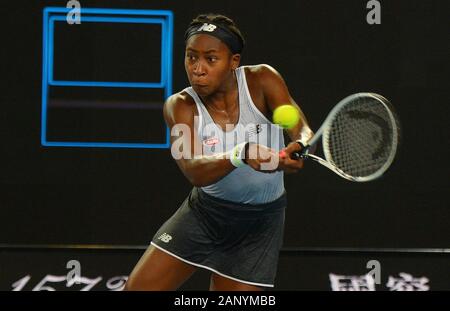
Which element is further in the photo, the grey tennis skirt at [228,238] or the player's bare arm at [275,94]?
the grey tennis skirt at [228,238]

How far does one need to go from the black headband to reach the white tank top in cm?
16

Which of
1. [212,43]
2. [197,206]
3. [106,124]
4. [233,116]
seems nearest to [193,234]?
[197,206]

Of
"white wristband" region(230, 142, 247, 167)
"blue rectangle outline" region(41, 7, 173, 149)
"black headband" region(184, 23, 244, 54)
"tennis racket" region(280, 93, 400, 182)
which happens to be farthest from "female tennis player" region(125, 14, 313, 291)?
"blue rectangle outline" region(41, 7, 173, 149)

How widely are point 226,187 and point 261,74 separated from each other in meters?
0.48

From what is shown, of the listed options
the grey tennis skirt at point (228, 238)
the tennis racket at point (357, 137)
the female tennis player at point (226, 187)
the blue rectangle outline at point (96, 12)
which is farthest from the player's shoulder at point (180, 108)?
the blue rectangle outline at point (96, 12)

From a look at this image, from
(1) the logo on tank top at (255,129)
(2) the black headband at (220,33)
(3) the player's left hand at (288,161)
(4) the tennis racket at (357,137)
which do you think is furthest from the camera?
(1) the logo on tank top at (255,129)

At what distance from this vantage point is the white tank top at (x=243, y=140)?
11.1ft

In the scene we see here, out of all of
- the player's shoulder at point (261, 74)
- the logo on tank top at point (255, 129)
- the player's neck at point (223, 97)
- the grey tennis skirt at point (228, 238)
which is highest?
the player's shoulder at point (261, 74)

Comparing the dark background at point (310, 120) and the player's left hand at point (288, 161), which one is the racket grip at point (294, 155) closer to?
the player's left hand at point (288, 161)

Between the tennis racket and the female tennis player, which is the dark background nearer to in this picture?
the female tennis player

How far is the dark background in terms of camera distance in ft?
17.1

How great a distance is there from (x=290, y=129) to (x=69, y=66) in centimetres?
217

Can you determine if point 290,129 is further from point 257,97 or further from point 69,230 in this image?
point 69,230

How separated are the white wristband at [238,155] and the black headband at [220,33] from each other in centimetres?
55
